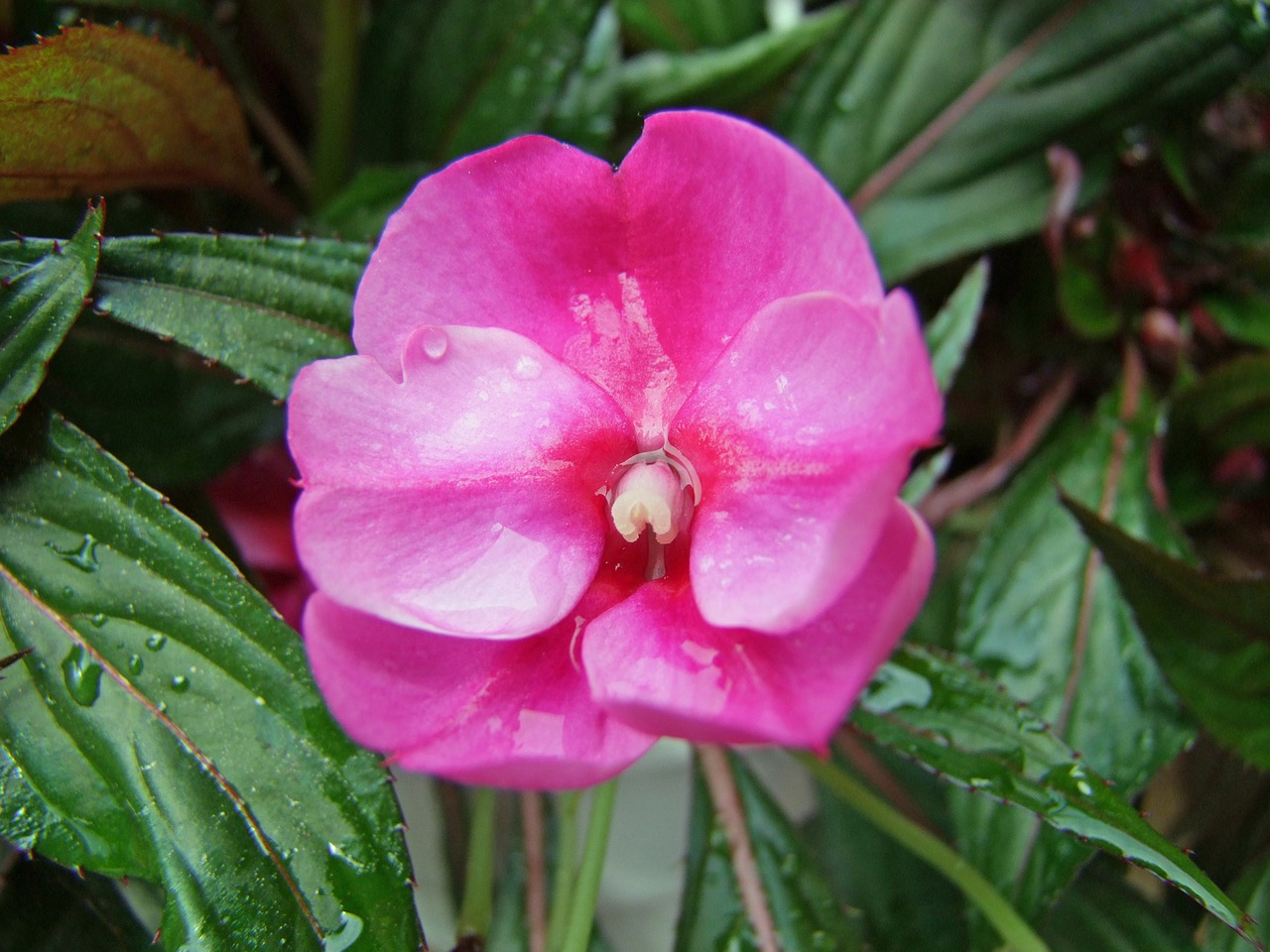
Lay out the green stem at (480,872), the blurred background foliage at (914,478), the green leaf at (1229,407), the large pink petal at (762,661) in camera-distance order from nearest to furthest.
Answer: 1. the large pink petal at (762,661)
2. the blurred background foliage at (914,478)
3. the green stem at (480,872)
4. the green leaf at (1229,407)

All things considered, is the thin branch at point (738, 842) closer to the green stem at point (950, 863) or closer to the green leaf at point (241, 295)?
the green stem at point (950, 863)

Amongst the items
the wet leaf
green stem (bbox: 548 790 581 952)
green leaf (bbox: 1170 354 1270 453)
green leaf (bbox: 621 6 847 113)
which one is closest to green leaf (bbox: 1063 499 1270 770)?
green leaf (bbox: 1170 354 1270 453)

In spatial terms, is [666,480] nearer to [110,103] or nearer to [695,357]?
[695,357]

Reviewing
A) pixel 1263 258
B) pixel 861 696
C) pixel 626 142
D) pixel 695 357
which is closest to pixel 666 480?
pixel 695 357

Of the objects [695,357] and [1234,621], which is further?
[1234,621]

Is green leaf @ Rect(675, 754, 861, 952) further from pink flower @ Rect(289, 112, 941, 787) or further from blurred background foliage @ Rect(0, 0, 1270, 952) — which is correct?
pink flower @ Rect(289, 112, 941, 787)

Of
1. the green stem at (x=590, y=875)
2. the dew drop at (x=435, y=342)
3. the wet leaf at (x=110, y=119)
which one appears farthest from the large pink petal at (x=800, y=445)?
the wet leaf at (x=110, y=119)
